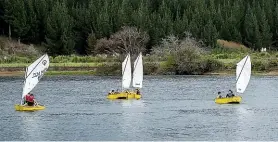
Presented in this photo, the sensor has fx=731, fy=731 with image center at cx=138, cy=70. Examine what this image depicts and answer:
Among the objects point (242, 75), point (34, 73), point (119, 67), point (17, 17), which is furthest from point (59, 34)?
point (34, 73)

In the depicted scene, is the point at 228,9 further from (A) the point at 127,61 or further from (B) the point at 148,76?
(A) the point at 127,61

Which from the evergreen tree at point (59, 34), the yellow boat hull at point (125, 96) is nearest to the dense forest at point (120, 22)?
the evergreen tree at point (59, 34)

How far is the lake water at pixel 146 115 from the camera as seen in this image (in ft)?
190

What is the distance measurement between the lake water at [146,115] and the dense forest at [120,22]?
5466 centimetres

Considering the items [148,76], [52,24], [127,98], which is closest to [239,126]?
[127,98]

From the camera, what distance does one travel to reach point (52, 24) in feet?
538

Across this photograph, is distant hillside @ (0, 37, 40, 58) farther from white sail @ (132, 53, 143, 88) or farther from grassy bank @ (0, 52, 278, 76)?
white sail @ (132, 53, 143, 88)

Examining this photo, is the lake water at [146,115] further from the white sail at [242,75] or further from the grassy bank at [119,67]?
the grassy bank at [119,67]

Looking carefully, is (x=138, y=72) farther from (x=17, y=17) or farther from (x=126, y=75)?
(x=17, y=17)

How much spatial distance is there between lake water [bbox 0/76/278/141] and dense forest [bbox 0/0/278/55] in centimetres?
5466

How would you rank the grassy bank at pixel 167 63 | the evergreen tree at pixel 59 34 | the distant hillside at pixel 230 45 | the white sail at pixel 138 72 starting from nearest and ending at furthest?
the white sail at pixel 138 72 → the grassy bank at pixel 167 63 → the evergreen tree at pixel 59 34 → the distant hillside at pixel 230 45

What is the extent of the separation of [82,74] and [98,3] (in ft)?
135

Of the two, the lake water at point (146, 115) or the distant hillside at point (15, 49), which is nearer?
the lake water at point (146, 115)

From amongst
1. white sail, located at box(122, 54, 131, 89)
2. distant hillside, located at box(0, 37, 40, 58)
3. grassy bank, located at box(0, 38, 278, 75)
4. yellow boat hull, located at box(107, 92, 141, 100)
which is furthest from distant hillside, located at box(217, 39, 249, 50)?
yellow boat hull, located at box(107, 92, 141, 100)
